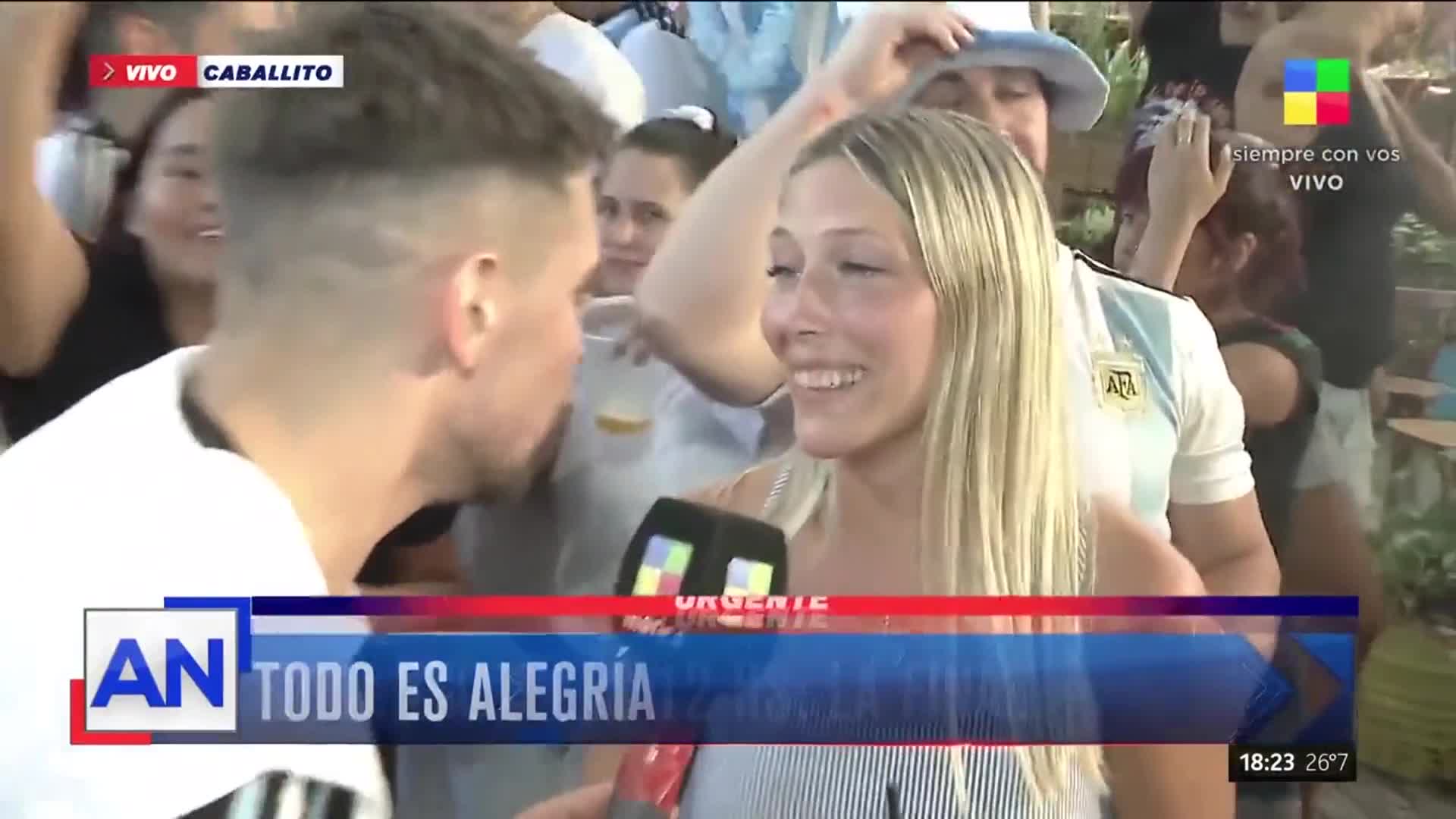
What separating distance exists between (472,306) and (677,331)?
0.18 m

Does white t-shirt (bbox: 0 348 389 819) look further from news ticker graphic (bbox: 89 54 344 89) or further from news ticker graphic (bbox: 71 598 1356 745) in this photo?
news ticker graphic (bbox: 89 54 344 89)

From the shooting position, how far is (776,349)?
1028 millimetres

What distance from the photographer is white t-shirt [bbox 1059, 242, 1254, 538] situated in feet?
3.44

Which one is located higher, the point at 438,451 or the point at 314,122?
the point at 314,122

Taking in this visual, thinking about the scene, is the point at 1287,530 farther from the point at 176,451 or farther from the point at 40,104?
the point at 40,104

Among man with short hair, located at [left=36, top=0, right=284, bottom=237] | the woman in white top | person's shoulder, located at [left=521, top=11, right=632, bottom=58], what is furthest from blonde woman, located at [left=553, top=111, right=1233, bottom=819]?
man with short hair, located at [left=36, top=0, right=284, bottom=237]

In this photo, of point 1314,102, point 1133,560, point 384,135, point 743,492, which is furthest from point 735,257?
point 1314,102

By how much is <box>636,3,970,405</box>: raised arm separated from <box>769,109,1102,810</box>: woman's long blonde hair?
32 mm

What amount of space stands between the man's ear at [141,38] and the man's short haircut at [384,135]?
0.27 feet

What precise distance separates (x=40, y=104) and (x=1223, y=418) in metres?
1.10

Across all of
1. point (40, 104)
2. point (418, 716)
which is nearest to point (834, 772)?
point (418, 716)

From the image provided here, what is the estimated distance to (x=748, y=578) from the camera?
1.04m

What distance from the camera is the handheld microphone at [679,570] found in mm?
1043

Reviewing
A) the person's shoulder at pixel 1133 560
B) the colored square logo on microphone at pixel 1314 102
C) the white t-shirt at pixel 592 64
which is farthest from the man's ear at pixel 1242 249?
the white t-shirt at pixel 592 64
